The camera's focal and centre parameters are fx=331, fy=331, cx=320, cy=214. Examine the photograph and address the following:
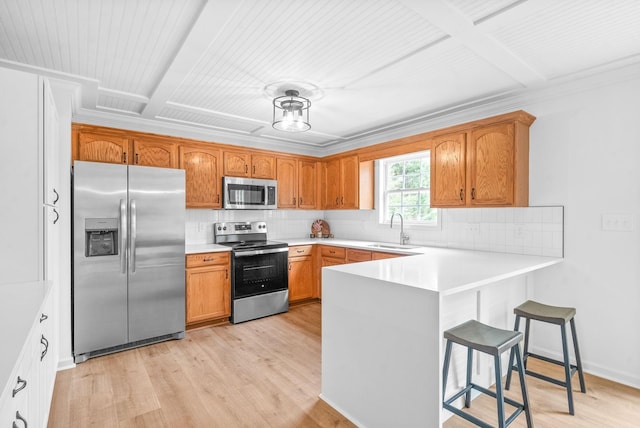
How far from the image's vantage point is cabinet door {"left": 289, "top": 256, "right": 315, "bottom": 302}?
4.47m

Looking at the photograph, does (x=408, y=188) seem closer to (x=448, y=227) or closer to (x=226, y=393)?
(x=448, y=227)

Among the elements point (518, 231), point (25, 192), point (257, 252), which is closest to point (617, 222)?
point (518, 231)

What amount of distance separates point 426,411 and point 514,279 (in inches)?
62.9

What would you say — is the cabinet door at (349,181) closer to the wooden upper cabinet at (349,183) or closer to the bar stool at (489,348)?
the wooden upper cabinet at (349,183)

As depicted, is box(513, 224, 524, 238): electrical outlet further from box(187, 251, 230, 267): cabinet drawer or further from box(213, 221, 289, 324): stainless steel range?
box(187, 251, 230, 267): cabinet drawer

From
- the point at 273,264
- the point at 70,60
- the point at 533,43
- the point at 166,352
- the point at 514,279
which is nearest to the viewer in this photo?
the point at 533,43

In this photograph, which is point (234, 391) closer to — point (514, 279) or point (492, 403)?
point (492, 403)

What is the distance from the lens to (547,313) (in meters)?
2.29

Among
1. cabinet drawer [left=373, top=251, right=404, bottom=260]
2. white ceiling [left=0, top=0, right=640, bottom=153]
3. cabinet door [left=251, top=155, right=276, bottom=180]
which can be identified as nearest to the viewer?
white ceiling [left=0, top=0, right=640, bottom=153]

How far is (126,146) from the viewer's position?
12.0ft

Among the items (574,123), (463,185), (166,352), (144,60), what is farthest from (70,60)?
(574,123)

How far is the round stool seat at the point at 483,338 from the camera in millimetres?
1714

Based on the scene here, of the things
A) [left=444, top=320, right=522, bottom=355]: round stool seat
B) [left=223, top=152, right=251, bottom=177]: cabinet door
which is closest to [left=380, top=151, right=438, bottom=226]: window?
[left=223, top=152, right=251, bottom=177]: cabinet door

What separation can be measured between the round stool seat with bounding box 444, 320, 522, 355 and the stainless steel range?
8.59 feet
